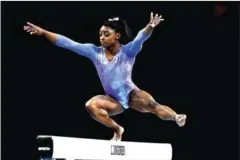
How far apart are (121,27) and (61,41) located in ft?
2.36

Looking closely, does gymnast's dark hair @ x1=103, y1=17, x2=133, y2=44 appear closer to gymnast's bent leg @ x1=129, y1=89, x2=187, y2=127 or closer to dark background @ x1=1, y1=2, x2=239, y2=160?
gymnast's bent leg @ x1=129, y1=89, x2=187, y2=127

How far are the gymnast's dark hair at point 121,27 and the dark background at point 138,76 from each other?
1569 millimetres

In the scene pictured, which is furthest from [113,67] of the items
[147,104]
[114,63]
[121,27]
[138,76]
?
[138,76]

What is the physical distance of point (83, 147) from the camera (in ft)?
22.2

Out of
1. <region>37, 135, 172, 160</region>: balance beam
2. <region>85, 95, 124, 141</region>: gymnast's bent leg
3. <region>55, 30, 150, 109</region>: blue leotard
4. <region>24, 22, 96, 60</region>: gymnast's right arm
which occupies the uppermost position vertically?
<region>24, 22, 96, 60</region>: gymnast's right arm

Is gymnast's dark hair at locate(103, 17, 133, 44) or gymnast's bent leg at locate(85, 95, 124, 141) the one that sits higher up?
gymnast's dark hair at locate(103, 17, 133, 44)

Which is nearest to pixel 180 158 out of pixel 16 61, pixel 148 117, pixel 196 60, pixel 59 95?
pixel 148 117

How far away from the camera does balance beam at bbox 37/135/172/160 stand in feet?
20.9

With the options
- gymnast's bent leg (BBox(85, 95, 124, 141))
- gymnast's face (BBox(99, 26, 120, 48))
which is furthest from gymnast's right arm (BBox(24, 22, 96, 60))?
gymnast's bent leg (BBox(85, 95, 124, 141))

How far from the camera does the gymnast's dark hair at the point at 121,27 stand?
7.51 metres

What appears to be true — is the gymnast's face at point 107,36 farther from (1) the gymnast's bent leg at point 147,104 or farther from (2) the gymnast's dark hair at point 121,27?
(1) the gymnast's bent leg at point 147,104

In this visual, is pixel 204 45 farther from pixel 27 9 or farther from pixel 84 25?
pixel 27 9

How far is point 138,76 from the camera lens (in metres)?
9.60

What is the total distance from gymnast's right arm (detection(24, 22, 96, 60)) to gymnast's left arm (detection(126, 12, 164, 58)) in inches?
16.3
